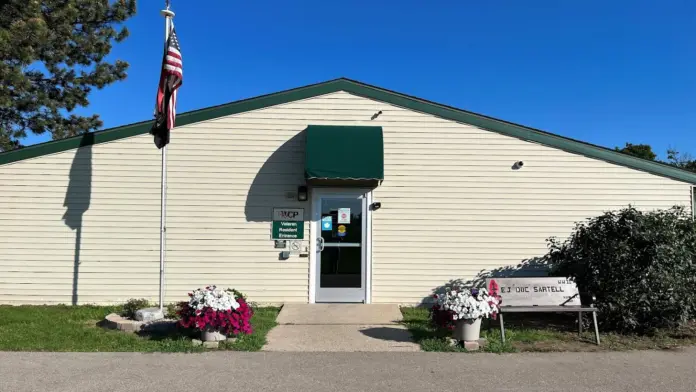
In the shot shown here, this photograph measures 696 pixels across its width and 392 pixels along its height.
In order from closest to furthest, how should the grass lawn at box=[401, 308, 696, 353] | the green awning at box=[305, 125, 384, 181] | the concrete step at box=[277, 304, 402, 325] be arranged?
the grass lawn at box=[401, 308, 696, 353] → the concrete step at box=[277, 304, 402, 325] → the green awning at box=[305, 125, 384, 181]

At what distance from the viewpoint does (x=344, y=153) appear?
27.9 feet

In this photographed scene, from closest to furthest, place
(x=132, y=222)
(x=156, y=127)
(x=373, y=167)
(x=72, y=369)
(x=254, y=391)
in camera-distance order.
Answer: (x=254, y=391)
(x=72, y=369)
(x=156, y=127)
(x=373, y=167)
(x=132, y=222)

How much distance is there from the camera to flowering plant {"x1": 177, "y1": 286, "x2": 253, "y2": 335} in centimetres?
596

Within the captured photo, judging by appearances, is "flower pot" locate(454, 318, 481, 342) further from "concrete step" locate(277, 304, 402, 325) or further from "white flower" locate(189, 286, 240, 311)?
"white flower" locate(189, 286, 240, 311)

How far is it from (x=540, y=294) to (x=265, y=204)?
4.89m

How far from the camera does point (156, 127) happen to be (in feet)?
25.5

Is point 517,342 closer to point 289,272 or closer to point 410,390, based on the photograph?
point 410,390

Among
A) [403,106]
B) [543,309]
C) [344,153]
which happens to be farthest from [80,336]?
[403,106]

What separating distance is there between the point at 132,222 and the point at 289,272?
301cm

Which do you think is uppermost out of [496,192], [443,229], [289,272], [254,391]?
[496,192]

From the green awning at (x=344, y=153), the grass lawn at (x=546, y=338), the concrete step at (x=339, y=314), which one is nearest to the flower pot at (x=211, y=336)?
the concrete step at (x=339, y=314)

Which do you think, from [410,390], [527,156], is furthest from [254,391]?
[527,156]

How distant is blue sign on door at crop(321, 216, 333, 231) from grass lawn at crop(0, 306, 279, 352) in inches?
72.5

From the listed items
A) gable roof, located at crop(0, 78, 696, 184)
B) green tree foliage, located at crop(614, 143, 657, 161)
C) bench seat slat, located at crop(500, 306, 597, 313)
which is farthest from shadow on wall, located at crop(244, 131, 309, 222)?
green tree foliage, located at crop(614, 143, 657, 161)
